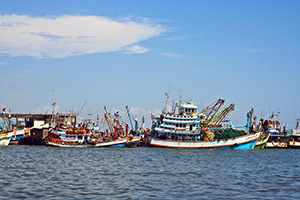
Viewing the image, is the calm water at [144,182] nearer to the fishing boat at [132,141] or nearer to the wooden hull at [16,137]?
the fishing boat at [132,141]

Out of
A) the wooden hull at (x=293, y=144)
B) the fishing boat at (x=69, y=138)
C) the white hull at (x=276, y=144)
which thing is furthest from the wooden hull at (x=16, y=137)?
the wooden hull at (x=293, y=144)

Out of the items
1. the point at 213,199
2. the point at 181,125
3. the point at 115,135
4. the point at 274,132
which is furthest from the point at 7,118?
the point at 213,199

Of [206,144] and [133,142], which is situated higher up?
[133,142]

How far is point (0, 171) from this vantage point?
40.2 m

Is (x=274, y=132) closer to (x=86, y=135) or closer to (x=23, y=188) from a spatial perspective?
(x=86, y=135)

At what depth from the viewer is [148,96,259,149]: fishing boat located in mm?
84000

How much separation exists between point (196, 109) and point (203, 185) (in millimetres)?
52511

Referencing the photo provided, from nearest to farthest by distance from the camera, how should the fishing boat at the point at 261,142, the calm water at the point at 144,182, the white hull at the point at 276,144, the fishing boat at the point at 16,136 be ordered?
the calm water at the point at 144,182, the fishing boat at the point at 261,142, the fishing boat at the point at 16,136, the white hull at the point at 276,144

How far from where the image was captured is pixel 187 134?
276 feet

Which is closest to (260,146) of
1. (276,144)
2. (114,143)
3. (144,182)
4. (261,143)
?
(261,143)

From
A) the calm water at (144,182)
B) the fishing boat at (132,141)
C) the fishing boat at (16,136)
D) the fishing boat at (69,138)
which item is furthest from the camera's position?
the fishing boat at (16,136)

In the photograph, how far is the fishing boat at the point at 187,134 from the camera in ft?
276

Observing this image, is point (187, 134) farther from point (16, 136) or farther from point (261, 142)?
point (16, 136)

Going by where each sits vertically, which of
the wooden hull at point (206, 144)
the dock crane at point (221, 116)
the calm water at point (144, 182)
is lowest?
the calm water at point (144, 182)
